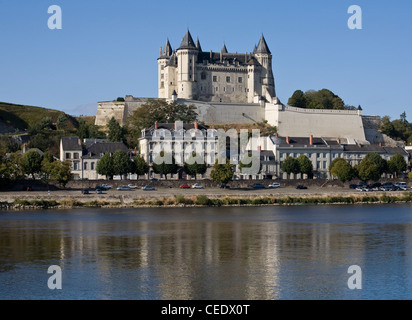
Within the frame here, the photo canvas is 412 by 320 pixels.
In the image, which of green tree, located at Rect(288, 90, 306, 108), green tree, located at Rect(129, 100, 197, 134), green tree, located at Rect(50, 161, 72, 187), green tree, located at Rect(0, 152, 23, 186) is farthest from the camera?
green tree, located at Rect(288, 90, 306, 108)

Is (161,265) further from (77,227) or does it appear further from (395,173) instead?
(395,173)

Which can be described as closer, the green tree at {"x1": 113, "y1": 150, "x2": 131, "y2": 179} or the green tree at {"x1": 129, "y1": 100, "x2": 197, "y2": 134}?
the green tree at {"x1": 113, "y1": 150, "x2": 131, "y2": 179}

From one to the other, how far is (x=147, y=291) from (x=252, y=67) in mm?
66152

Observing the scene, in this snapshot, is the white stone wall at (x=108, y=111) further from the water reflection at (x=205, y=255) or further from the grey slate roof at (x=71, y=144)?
the water reflection at (x=205, y=255)

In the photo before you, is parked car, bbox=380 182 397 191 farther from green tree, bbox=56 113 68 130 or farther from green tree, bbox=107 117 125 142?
green tree, bbox=56 113 68 130

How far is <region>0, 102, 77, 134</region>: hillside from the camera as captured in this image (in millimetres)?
76125

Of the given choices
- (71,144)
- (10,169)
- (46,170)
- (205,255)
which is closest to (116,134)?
(71,144)

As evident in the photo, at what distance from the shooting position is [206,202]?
140ft

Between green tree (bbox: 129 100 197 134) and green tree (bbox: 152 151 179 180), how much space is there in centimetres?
1460

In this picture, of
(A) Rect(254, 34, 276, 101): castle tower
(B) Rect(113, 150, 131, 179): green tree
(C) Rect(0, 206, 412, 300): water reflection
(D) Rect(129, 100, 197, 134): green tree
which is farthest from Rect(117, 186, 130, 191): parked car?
(A) Rect(254, 34, 276, 101): castle tower

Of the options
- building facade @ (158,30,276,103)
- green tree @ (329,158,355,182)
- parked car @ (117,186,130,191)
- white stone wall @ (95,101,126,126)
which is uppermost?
building facade @ (158,30,276,103)

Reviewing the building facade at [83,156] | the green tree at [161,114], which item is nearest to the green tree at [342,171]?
the building facade at [83,156]

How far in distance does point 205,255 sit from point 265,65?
62009 millimetres

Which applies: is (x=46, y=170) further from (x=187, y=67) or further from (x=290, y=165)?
(x=187, y=67)
